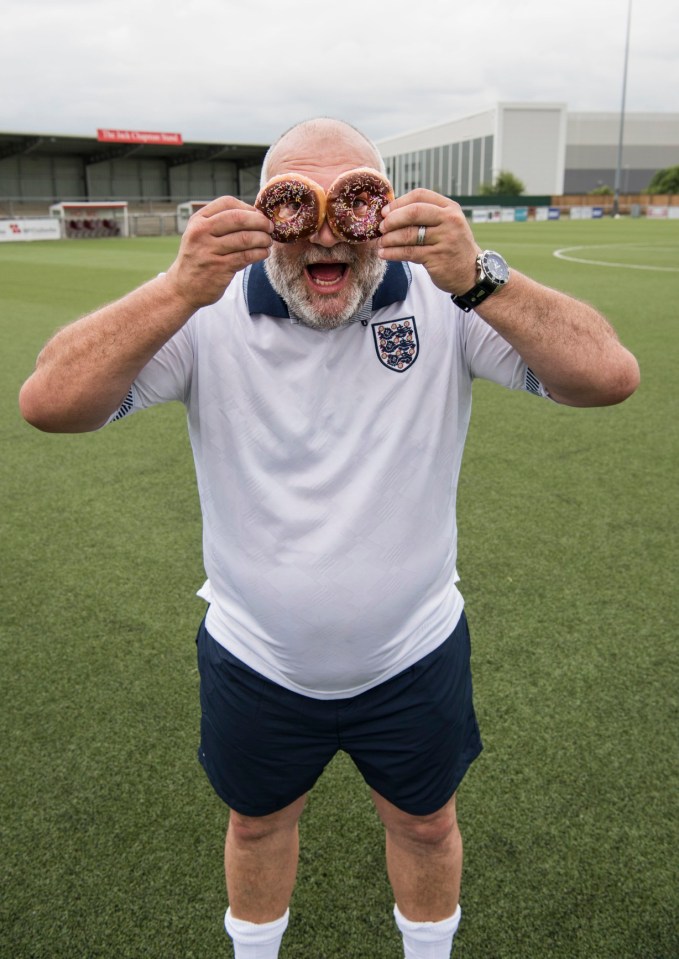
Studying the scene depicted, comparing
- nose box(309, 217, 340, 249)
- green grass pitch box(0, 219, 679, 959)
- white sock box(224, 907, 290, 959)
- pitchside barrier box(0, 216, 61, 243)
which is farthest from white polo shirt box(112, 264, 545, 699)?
pitchside barrier box(0, 216, 61, 243)

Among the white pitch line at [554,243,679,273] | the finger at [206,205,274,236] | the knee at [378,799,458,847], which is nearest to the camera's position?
the finger at [206,205,274,236]

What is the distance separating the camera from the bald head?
1.76 m

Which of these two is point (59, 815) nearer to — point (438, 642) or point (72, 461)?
point (438, 642)

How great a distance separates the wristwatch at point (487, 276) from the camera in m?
1.66

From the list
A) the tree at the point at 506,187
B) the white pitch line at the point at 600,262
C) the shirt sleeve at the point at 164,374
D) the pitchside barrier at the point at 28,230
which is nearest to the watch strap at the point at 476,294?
the shirt sleeve at the point at 164,374

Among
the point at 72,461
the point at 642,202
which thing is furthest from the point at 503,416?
the point at 642,202

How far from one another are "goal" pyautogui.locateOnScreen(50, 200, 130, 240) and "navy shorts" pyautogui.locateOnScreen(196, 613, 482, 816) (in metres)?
43.3

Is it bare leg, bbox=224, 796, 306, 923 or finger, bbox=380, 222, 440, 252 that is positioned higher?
finger, bbox=380, 222, 440, 252

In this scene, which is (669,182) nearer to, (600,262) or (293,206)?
(600,262)

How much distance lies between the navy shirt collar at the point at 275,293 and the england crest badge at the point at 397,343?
48 millimetres

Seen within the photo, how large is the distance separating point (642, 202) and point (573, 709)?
231ft

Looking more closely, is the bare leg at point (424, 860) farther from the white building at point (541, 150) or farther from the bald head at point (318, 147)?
the white building at point (541, 150)

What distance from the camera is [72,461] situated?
6.45 meters

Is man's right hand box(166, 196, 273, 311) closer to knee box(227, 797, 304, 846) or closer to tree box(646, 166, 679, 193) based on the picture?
knee box(227, 797, 304, 846)
